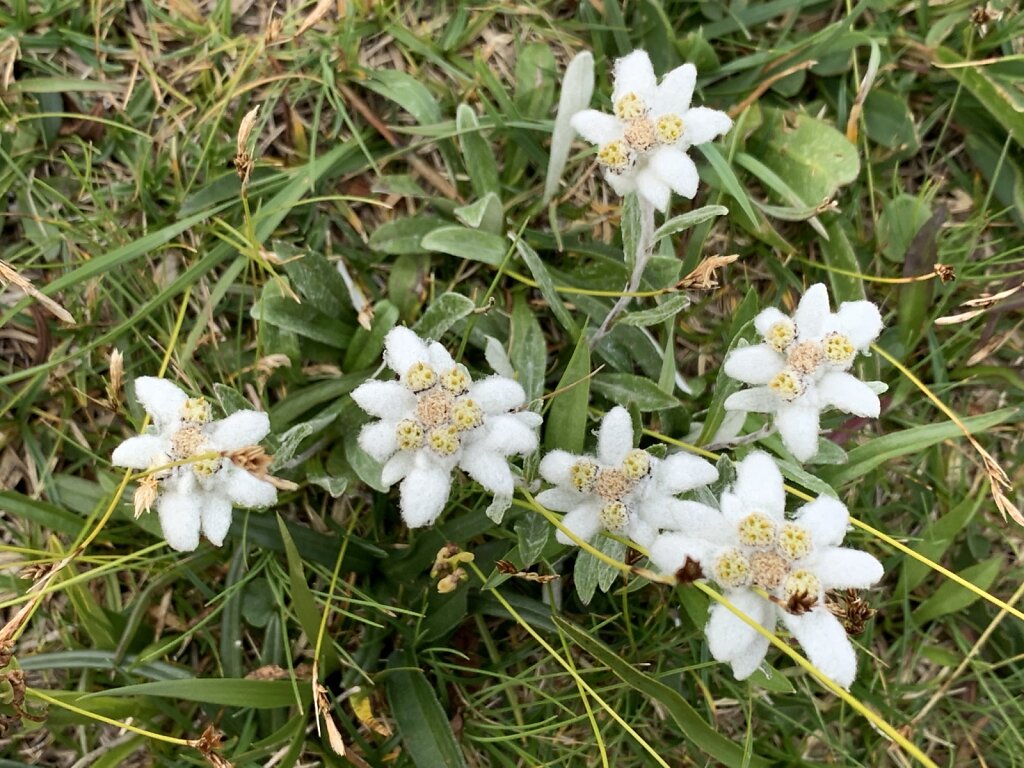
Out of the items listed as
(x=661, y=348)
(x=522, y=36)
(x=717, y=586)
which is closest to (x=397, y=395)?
(x=717, y=586)

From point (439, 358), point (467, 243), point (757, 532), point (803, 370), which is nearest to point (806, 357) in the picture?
Answer: point (803, 370)

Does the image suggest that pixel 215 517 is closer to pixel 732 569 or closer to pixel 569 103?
pixel 732 569

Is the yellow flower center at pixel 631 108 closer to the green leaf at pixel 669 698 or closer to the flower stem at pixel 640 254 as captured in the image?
the flower stem at pixel 640 254

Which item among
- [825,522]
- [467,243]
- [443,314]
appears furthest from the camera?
[467,243]

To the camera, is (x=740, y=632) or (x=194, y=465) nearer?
(x=740, y=632)

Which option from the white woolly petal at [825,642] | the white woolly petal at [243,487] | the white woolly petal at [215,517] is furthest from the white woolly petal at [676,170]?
the white woolly petal at [215,517]

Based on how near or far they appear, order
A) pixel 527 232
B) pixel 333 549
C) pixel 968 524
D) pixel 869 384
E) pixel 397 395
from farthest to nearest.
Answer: pixel 968 524 < pixel 527 232 < pixel 333 549 < pixel 869 384 < pixel 397 395

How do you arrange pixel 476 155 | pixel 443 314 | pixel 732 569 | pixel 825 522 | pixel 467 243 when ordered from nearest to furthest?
1. pixel 732 569
2. pixel 825 522
3. pixel 443 314
4. pixel 467 243
5. pixel 476 155

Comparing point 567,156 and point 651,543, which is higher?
point 567,156

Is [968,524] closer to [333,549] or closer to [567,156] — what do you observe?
[567,156]
